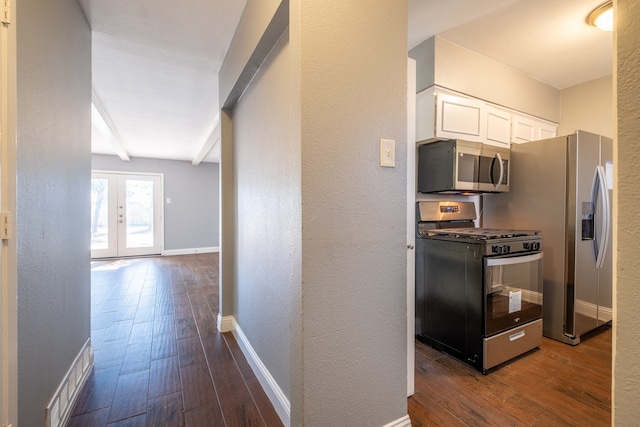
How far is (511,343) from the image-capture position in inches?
79.1

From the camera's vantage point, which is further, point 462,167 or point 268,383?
point 462,167

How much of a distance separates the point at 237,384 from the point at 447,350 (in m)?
1.57

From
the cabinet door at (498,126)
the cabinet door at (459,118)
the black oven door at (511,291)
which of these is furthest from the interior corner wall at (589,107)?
the black oven door at (511,291)

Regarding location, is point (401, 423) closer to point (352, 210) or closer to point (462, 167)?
point (352, 210)

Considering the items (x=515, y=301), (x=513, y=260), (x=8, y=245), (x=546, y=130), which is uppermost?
(x=546, y=130)

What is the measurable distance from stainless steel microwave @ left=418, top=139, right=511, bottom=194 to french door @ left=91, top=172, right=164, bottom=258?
6.70 metres

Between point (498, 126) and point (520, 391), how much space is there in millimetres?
2153

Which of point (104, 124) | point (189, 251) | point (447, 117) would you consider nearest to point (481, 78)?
point (447, 117)

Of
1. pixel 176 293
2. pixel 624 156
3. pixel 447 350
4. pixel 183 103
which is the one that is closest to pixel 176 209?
pixel 176 293

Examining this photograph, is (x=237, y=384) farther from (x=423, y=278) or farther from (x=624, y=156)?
(x=624, y=156)

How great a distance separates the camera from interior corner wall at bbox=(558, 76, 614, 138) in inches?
113

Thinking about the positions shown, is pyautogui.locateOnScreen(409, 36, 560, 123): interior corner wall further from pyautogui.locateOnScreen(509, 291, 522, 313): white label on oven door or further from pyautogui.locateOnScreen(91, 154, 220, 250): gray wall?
pyautogui.locateOnScreen(91, 154, 220, 250): gray wall

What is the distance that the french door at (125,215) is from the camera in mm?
6324

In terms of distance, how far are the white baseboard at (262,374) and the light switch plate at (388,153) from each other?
1.31 m
